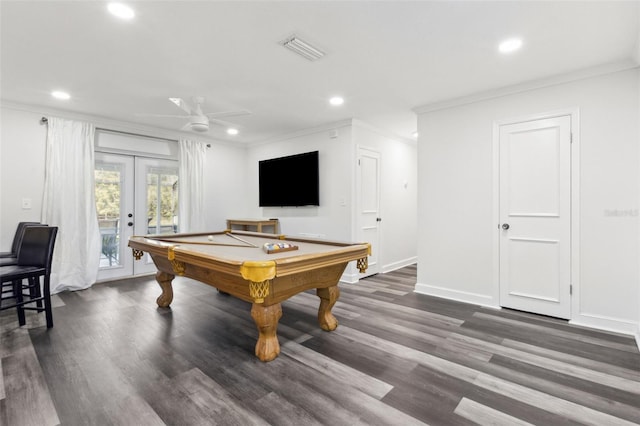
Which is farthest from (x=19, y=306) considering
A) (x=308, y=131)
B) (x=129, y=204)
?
(x=308, y=131)

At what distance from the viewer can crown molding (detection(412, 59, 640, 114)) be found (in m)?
2.79

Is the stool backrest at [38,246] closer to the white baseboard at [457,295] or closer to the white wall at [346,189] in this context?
the white wall at [346,189]

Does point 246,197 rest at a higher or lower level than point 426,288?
higher

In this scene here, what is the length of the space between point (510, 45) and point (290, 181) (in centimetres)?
363

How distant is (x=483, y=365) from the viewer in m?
2.19

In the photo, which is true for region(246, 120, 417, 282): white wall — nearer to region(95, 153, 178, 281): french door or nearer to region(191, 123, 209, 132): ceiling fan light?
region(95, 153, 178, 281): french door

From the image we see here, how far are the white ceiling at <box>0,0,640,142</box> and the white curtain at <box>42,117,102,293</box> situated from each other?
0.51 m

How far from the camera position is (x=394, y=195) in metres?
5.52

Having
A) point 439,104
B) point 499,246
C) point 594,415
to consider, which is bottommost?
point 594,415

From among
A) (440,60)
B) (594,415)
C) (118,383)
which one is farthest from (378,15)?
(118,383)

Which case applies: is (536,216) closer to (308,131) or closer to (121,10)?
(308,131)

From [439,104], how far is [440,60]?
3.75 ft

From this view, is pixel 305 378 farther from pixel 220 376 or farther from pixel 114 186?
pixel 114 186

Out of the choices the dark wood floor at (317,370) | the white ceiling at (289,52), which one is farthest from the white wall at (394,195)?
the dark wood floor at (317,370)
